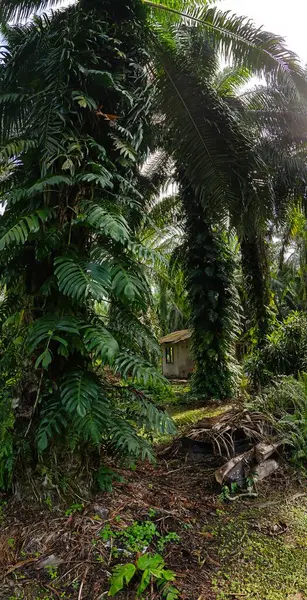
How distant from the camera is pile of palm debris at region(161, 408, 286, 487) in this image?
11.5ft

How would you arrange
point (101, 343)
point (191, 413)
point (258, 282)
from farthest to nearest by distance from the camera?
1. point (258, 282)
2. point (191, 413)
3. point (101, 343)

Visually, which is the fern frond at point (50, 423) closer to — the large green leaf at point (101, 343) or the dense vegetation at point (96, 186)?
the dense vegetation at point (96, 186)

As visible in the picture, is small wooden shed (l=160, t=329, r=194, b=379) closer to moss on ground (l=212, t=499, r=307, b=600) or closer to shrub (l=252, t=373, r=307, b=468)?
shrub (l=252, t=373, r=307, b=468)

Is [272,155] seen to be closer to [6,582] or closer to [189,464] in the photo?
[189,464]

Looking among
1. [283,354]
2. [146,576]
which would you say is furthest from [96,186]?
[283,354]

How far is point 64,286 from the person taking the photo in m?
2.47

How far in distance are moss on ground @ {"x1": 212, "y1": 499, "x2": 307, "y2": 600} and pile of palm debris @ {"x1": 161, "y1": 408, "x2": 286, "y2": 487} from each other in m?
0.40

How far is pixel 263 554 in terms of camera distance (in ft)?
8.21

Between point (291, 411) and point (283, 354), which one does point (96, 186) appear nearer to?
point (291, 411)

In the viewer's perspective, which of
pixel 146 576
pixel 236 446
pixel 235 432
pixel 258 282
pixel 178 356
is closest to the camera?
pixel 146 576

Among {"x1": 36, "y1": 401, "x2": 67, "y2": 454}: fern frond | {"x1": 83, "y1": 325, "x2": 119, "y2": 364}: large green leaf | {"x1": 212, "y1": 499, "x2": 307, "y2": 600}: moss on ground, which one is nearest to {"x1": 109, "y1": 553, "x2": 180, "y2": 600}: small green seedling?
{"x1": 212, "y1": 499, "x2": 307, "y2": 600}: moss on ground

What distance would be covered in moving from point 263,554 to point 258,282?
6714 mm

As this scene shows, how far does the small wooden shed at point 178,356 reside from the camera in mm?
17375

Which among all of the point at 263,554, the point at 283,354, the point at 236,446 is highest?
the point at 283,354
